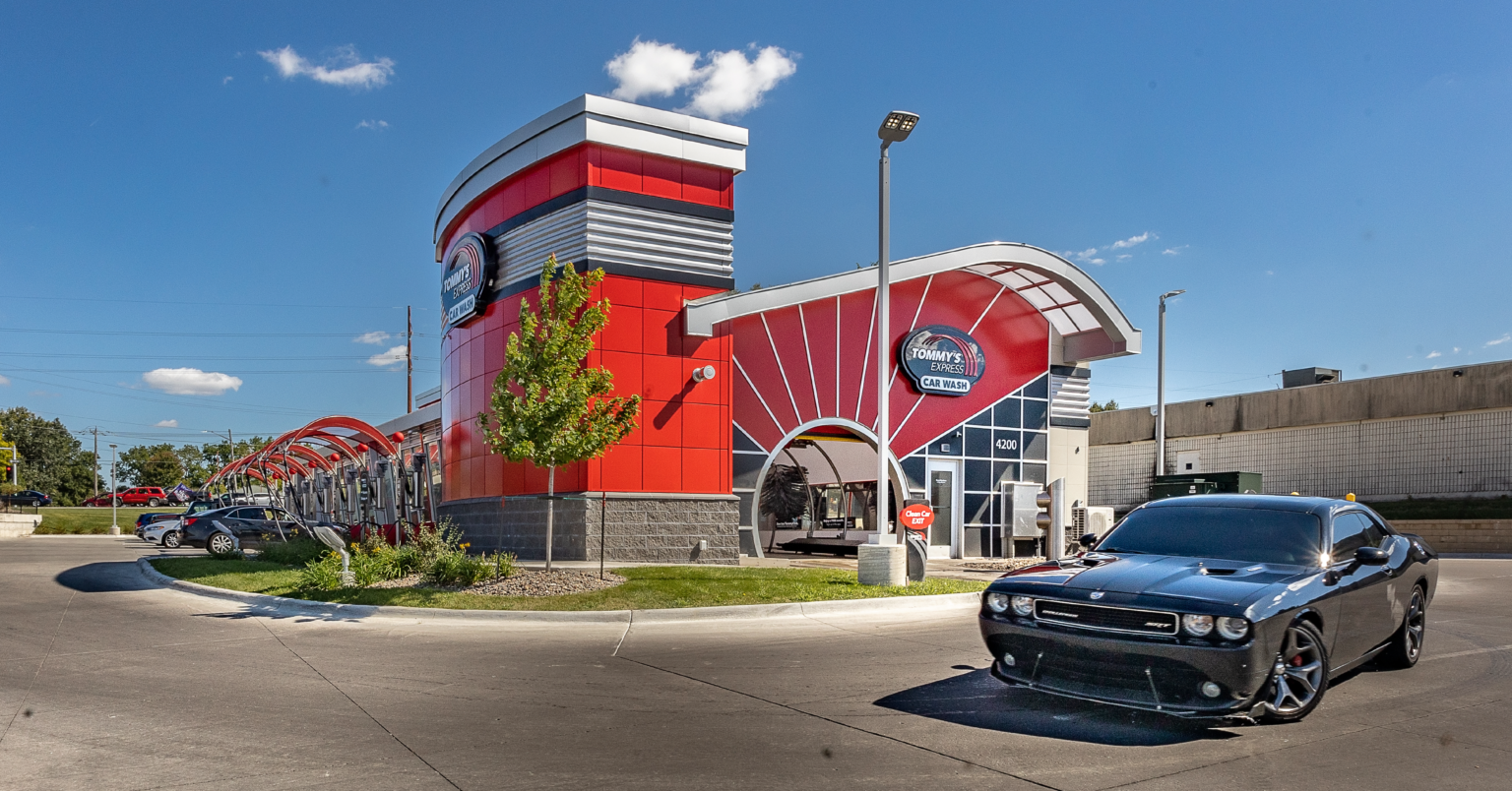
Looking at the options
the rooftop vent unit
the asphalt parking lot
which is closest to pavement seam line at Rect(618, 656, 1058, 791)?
the asphalt parking lot

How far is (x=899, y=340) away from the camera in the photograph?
82.3ft

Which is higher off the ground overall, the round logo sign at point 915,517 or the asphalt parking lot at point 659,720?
the round logo sign at point 915,517

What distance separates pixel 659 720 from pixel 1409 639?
650 cm

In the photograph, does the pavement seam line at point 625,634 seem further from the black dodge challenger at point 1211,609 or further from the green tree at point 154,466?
the green tree at point 154,466

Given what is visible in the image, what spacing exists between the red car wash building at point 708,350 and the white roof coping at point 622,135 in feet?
0.14

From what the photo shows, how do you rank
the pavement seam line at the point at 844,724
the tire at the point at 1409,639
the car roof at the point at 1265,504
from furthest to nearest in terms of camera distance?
the tire at the point at 1409,639, the car roof at the point at 1265,504, the pavement seam line at the point at 844,724

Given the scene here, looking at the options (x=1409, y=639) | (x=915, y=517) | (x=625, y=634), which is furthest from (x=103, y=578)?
(x=1409, y=639)

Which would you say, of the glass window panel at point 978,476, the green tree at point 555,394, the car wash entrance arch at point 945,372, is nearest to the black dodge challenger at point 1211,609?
→ the green tree at point 555,394

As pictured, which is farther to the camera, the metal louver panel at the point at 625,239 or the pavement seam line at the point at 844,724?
the metal louver panel at the point at 625,239

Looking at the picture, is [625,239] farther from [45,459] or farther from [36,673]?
[45,459]

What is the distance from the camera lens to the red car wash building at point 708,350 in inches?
773

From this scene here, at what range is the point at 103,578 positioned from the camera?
19.7 m

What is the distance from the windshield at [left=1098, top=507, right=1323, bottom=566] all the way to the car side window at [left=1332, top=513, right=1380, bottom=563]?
209mm

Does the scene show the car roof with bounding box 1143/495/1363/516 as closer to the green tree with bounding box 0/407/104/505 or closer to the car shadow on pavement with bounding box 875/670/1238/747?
the car shadow on pavement with bounding box 875/670/1238/747
